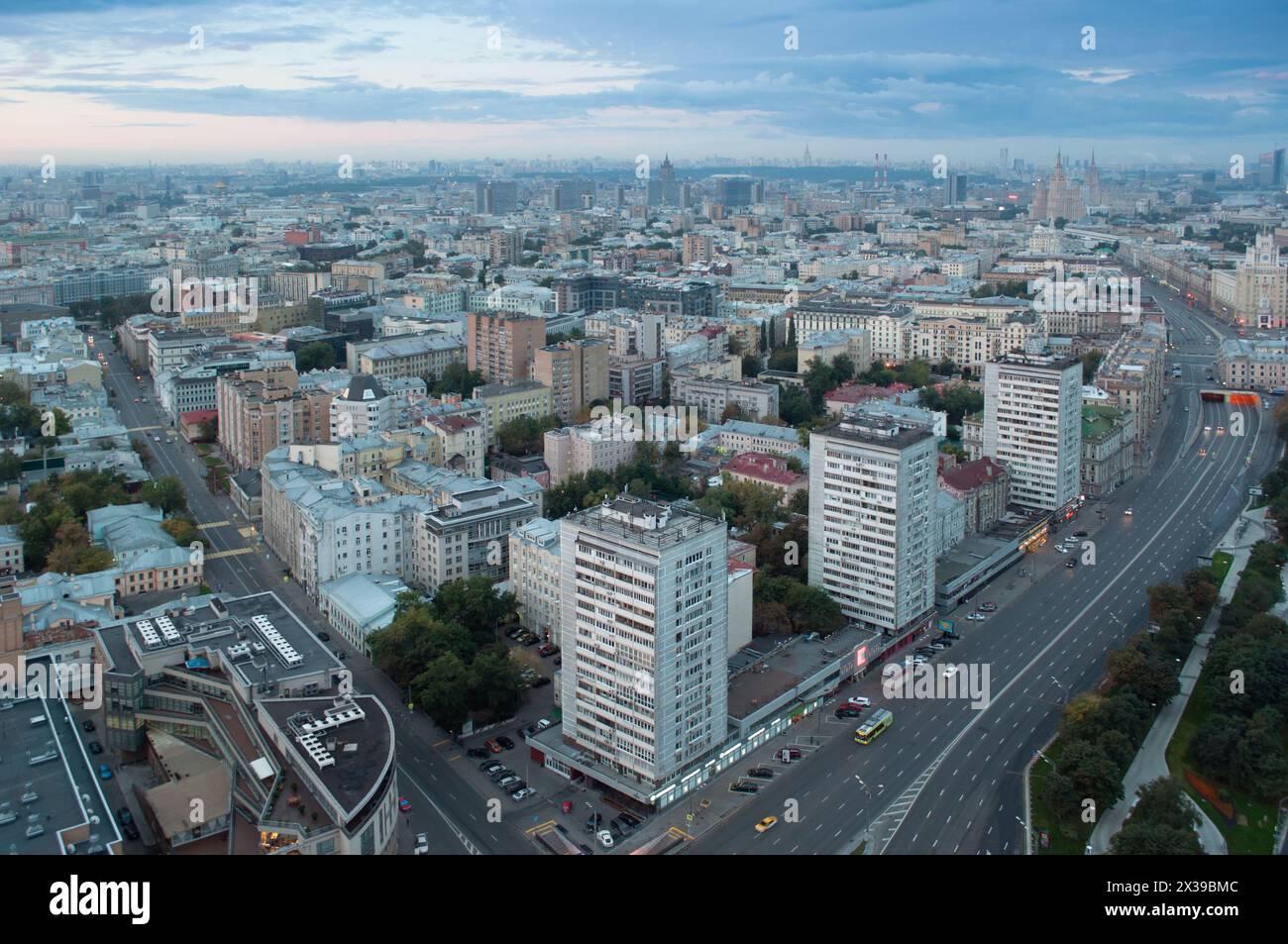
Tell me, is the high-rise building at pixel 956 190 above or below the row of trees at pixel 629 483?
above

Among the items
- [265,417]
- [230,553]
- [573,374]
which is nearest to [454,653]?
[230,553]

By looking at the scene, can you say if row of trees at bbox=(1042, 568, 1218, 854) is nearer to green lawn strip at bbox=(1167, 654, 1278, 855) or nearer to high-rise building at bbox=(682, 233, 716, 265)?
green lawn strip at bbox=(1167, 654, 1278, 855)

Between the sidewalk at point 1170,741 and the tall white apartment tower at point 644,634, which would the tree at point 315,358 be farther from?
the sidewalk at point 1170,741

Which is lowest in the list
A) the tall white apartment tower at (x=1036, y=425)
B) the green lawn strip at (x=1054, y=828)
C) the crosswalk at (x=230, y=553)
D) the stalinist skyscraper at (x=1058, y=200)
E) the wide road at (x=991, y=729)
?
the green lawn strip at (x=1054, y=828)

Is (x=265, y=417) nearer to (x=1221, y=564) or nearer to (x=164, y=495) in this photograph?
(x=164, y=495)

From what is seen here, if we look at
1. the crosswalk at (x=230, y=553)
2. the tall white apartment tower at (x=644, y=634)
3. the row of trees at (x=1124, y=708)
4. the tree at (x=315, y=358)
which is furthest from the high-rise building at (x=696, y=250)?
the tall white apartment tower at (x=644, y=634)

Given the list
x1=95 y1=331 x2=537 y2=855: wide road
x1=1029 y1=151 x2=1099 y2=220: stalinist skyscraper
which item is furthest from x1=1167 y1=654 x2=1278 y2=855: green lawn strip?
x1=1029 y1=151 x2=1099 y2=220: stalinist skyscraper

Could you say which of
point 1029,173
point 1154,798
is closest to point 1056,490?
point 1154,798
